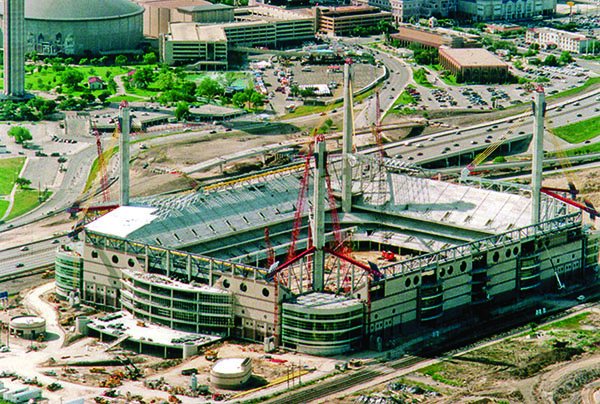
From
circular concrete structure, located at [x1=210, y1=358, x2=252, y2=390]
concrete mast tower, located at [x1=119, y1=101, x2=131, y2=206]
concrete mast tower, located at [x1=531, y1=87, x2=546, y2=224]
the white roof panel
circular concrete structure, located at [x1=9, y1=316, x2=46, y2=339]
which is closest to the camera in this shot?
circular concrete structure, located at [x1=210, y1=358, x2=252, y2=390]

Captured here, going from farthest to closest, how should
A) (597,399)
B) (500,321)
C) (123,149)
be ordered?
(123,149) < (500,321) < (597,399)

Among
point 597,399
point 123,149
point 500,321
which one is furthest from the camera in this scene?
point 123,149

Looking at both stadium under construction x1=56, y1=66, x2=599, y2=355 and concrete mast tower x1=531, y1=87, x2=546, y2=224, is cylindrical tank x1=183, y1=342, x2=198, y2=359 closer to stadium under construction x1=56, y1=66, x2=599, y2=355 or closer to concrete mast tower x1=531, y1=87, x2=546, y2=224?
stadium under construction x1=56, y1=66, x2=599, y2=355

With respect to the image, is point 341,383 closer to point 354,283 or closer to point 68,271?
point 354,283

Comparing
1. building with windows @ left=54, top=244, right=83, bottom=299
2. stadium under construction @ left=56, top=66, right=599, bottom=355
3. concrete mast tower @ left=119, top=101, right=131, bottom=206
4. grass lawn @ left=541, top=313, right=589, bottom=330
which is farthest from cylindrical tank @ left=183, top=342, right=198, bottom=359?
grass lawn @ left=541, top=313, right=589, bottom=330

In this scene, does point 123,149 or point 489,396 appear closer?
point 489,396

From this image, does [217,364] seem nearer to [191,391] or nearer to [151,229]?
[191,391]

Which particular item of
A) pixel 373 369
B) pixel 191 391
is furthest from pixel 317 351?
pixel 191 391

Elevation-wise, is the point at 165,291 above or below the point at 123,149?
below
